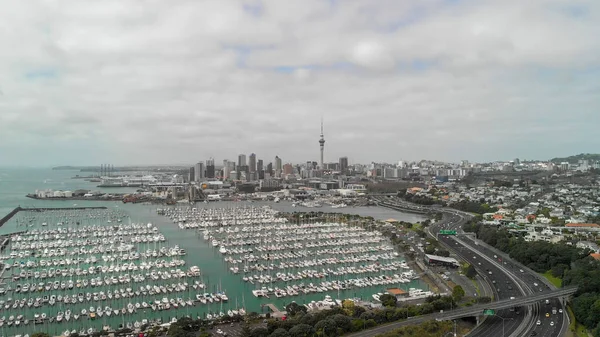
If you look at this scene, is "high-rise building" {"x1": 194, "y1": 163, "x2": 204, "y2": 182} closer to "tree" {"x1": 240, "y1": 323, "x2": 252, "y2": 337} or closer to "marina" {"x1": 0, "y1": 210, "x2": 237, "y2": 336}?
"marina" {"x1": 0, "y1": 210, "x2": 237, "y2": 336}

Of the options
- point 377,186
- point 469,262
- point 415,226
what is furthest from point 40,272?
point 377,186

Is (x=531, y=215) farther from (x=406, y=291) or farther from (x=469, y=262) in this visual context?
(x=406, y=291)

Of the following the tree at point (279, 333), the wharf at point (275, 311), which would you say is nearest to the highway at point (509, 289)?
the tree at point (279, 333)

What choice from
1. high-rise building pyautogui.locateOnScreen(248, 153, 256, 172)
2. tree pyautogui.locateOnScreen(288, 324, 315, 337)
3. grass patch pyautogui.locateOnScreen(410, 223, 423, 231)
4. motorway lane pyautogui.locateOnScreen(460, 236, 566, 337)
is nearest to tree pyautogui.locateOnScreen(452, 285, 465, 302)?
motorway lane pyautogui.locateOnScreen(460, 236, 566, 337)

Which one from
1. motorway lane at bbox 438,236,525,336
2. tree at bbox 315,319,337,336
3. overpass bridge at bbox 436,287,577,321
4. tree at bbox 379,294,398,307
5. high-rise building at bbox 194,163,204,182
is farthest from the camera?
high-rise building at bbox 194,163,204,182

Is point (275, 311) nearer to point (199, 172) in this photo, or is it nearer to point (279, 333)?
point (279, 333)

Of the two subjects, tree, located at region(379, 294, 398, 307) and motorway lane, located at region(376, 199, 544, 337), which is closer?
motorway lane, located at region(376, 199, 544, 337)

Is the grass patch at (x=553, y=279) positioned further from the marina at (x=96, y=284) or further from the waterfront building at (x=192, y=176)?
the waterfront building at (x=192, y=176)
